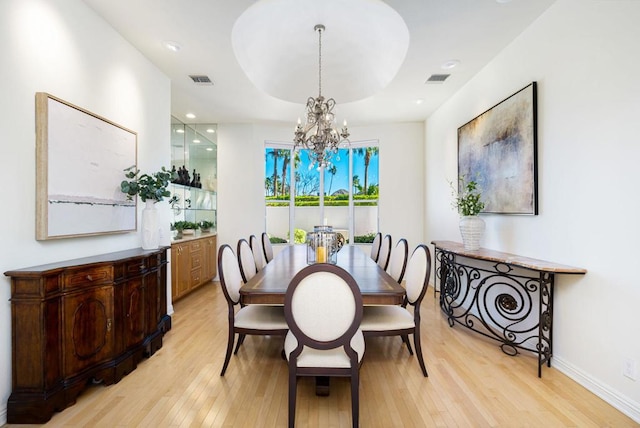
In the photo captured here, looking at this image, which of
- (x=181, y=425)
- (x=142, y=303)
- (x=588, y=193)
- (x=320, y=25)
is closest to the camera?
(x=181, y=425)

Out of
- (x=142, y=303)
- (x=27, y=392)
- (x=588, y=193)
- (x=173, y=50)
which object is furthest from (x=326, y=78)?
(x=27, y=392)

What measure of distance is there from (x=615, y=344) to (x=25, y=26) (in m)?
4.47

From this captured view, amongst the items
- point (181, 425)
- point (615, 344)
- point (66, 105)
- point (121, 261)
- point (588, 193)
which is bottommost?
point (181, 425)

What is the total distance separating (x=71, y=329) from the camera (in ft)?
6.53

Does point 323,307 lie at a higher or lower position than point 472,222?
lower

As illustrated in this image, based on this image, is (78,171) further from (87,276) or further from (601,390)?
(601,390)

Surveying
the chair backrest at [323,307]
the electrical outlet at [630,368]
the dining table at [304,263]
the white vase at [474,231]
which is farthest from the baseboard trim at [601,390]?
the chair backrest at [323,307]

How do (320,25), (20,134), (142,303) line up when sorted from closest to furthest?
(20,134), (142,303), (320,25)

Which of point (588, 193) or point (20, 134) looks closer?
point (20, 134)

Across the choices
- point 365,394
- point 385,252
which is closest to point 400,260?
point 385,252

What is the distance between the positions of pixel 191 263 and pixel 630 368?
193 inches

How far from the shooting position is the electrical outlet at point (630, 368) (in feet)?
6.10

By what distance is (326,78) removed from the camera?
4.15m

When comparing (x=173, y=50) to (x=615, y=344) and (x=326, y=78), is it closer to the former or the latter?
(x=326, y=78)
